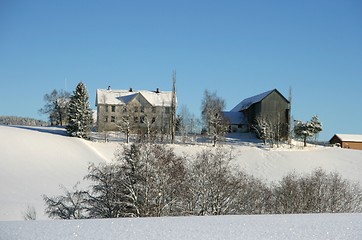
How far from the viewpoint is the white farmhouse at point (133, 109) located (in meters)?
83.6

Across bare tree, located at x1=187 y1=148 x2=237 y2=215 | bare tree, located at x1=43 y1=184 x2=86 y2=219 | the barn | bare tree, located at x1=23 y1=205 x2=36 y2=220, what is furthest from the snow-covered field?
the barn

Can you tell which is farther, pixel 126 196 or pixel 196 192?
pixel 196 192

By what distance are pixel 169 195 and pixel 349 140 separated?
7252cm

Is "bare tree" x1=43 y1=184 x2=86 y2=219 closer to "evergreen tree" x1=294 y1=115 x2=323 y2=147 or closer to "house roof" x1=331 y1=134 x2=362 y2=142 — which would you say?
"evergreen tree" x1=294 y1=115 x2=323 y2=147

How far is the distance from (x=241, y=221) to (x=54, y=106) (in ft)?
294

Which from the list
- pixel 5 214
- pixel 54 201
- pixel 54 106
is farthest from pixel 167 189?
pixel 54 106

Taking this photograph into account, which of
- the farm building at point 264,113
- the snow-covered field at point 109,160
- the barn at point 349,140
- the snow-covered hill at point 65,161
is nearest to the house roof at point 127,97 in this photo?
the farm building at point 264,113

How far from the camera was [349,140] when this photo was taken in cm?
9456

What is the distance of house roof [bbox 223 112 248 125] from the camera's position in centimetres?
8694

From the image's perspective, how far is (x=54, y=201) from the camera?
33.3m

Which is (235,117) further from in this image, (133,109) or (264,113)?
(133,109)

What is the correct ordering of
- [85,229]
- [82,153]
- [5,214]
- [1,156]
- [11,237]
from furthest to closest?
[82,153]
[1,156]
[5,214]
[85,229]
[11,237]

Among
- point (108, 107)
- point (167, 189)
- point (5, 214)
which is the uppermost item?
point (108, 107)

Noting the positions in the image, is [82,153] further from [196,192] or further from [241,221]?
[241,221]
